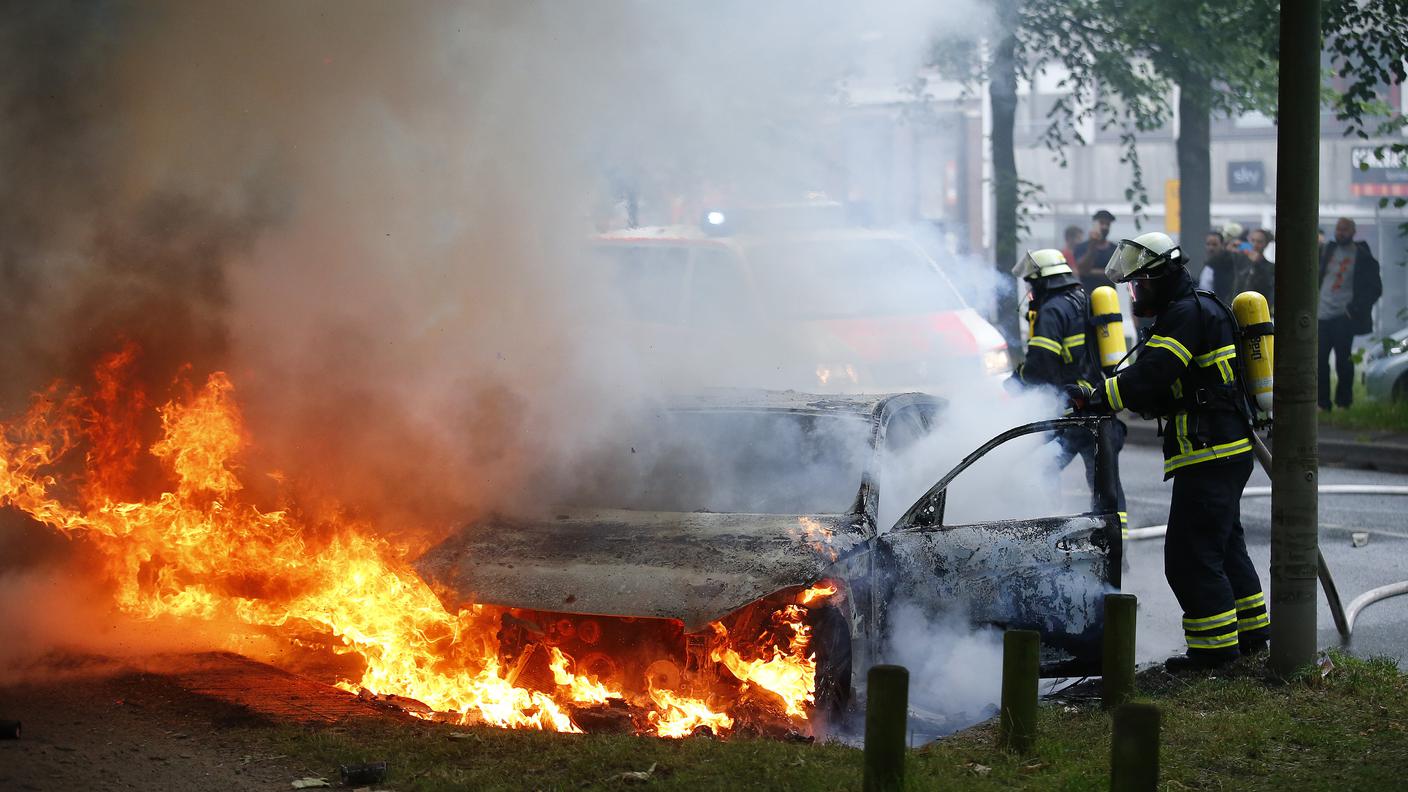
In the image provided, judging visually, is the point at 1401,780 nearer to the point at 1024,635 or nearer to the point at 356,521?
the point at 1024,635

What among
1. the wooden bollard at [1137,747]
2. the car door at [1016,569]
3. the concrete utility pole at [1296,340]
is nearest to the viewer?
the wooden bollard at [1137,747]

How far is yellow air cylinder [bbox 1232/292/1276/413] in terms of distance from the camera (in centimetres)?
574

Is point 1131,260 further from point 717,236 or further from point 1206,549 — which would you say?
point 717,236

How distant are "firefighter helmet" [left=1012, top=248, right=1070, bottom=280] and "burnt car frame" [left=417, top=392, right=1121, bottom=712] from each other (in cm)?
258

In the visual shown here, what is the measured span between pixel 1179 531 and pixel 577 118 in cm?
353

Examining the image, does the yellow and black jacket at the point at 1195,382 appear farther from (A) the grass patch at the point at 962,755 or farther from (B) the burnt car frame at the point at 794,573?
(A) the grass patch at the point at 962,755

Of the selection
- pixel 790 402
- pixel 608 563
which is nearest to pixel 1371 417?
pixel 790 402

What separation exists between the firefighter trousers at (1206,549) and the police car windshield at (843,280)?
15.3 feet

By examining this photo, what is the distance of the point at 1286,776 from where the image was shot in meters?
4.54

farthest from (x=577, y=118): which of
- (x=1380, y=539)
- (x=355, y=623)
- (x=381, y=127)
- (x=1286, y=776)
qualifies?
(x=1380, y=539)

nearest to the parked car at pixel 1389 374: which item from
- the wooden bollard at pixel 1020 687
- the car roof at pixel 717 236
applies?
the car roof at pixel 717 236

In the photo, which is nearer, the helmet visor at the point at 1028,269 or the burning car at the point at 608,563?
the burning car at the point at 608,563

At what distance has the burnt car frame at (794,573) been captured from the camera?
481 cm

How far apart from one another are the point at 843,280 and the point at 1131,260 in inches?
184
